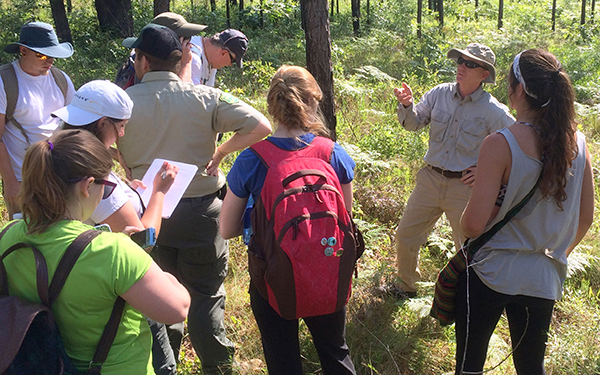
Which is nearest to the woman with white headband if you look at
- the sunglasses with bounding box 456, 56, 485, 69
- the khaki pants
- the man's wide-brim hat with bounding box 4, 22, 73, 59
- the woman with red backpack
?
the woman with red backpack

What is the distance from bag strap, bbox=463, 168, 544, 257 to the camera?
2364mm

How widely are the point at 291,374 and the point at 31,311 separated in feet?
4.53

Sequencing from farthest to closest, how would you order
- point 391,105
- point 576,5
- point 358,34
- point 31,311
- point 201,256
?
point 576,5 < point 358,34 < point 391,105 < point 201,256 < point 31,311

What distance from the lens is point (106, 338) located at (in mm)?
1786

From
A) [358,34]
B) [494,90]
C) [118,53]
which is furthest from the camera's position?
[358,34]

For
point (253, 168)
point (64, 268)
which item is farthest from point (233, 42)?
point (64, 268)

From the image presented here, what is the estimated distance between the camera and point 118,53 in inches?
523

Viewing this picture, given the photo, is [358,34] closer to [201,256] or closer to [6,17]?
[6,17]

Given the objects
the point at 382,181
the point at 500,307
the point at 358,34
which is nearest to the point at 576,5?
the point at 358,34

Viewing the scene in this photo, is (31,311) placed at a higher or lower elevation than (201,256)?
higher

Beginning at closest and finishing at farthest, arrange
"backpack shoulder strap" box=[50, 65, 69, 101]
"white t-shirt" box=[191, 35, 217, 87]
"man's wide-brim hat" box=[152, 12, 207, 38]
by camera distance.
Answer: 1. "man's wide-brim hat" box=[152, 12, 207, 38]
2. "backpack shoulder strap" box=[50, 65, 69, 101]
3. "white t-shirt" box=[191, 35, 217, 87]

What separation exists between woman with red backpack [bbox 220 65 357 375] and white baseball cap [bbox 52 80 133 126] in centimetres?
60

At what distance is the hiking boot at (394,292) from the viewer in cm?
A: 422

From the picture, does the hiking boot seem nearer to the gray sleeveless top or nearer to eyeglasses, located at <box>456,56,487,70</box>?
the gray sleeveless top
